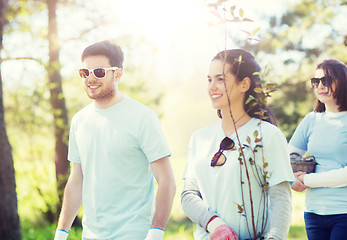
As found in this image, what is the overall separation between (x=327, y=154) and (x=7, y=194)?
539 cm

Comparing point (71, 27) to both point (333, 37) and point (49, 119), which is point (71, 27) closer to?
point (49, 119)

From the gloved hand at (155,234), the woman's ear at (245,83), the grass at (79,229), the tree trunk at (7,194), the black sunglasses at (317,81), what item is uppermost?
the woman's ear at (245,83)

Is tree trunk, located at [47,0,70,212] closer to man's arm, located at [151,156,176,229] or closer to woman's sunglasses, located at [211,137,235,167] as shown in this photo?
man's arm, located at [151,156,176,229]

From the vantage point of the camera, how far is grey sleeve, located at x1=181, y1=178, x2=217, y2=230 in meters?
Result: 2.37

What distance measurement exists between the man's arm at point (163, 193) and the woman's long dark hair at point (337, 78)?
58.3 inches

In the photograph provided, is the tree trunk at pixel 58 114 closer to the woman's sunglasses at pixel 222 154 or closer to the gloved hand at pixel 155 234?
the gloved hand at pixel 155 234

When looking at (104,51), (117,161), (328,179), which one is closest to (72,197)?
(117,161)

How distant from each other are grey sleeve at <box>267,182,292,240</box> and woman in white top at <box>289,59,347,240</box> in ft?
3.62

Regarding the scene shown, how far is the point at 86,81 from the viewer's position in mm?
2914

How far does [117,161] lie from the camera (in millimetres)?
2848

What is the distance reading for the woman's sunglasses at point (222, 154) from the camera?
2.37m

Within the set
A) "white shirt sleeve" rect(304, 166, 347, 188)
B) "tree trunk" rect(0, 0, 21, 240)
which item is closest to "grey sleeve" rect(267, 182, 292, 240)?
"white shirt sleeve" rect(304, 166, 347, 188)

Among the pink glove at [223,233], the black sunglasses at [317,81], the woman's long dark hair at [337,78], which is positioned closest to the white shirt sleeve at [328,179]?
the woman's long dark hair at [337,78]

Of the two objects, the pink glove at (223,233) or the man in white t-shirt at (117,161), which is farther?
the man in white t-shirt at (117,161)
